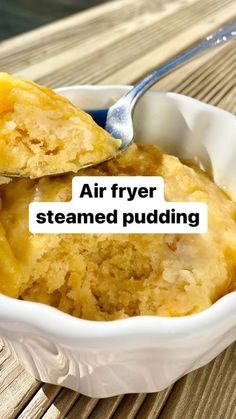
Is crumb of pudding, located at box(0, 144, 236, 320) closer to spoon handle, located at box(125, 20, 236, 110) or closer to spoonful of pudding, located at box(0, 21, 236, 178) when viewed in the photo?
spoonful of pudding, located at box(0, 21, 236, 178)

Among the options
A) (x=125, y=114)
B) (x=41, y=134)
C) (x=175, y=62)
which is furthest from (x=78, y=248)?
(x=175, y=62)

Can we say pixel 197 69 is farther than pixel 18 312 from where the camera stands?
Yes

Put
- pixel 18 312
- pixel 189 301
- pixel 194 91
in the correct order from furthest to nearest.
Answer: pixel 194 91 < pixel 189 301 < pixel 18 312

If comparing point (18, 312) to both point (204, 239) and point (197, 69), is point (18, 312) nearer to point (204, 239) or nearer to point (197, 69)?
point (204, 239)

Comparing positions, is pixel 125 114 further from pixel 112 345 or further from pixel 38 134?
pixel 112 345

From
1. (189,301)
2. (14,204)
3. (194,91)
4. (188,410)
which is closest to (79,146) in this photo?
(14,204)

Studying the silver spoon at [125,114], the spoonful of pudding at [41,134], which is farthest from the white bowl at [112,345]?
the silver spoon at [125,114]
